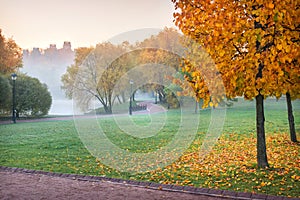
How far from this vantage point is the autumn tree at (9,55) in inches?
872

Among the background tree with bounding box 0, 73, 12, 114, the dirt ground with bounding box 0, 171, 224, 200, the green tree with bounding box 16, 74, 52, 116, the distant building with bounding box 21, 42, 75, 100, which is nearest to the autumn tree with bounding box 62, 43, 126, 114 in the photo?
the green tree with bounding box 16, 74, 52, 116

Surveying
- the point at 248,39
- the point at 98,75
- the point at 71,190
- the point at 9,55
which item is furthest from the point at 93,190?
the point at 9,55

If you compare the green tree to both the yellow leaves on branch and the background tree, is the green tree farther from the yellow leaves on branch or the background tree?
the yellow leaves on branch

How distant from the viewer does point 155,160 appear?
7855mm

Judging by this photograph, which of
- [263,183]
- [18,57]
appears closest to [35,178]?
[263,183]

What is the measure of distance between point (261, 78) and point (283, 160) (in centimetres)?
242

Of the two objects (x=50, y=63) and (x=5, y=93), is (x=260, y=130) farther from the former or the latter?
(x=50, y=63)

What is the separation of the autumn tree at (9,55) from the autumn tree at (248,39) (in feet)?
60.9

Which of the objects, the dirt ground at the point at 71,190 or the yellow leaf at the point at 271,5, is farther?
the yellow leaf at the point at 271,5

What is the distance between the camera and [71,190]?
5.28 meters

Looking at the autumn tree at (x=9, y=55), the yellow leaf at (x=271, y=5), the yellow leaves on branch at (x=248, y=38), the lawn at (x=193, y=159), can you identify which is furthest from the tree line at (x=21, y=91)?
the yellow leaf at (x=271, y=5)

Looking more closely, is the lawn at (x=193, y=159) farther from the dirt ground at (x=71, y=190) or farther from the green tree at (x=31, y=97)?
the green tree at (x=31, y=97)

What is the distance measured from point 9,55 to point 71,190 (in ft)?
65.1

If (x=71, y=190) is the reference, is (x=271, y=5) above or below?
above
